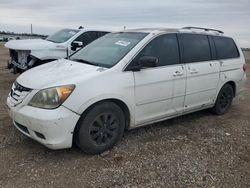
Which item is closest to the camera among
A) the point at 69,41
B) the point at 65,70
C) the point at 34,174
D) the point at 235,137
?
the point at 34,174

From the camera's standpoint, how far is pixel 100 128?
430 cm

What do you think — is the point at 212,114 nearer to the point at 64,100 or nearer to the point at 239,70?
the point at 239,70

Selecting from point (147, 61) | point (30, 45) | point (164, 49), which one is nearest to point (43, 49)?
point (30, 45)

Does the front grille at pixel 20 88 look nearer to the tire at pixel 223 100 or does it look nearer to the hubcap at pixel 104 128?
the hubcap at pixel 104 128

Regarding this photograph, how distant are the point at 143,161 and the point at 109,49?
1.88 meters

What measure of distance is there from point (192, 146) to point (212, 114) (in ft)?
6.56

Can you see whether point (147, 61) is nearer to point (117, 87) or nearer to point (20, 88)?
point (117, 87)

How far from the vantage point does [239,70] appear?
6.70 m

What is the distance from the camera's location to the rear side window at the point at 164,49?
4930mm

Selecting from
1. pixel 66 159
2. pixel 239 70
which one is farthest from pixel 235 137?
pixel 66 159

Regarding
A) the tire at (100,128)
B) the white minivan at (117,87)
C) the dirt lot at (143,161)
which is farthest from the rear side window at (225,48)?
the tire at (100,128)

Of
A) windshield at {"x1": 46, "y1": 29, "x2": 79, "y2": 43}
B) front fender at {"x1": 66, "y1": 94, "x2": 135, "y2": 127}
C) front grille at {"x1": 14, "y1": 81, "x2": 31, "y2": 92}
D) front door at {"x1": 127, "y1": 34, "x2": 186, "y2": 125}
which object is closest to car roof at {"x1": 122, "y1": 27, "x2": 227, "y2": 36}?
front door at {"x1": 127, "y1": 34, "x2": 186, "y2": 125}

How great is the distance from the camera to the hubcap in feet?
13.9

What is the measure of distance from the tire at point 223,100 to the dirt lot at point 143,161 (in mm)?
909
